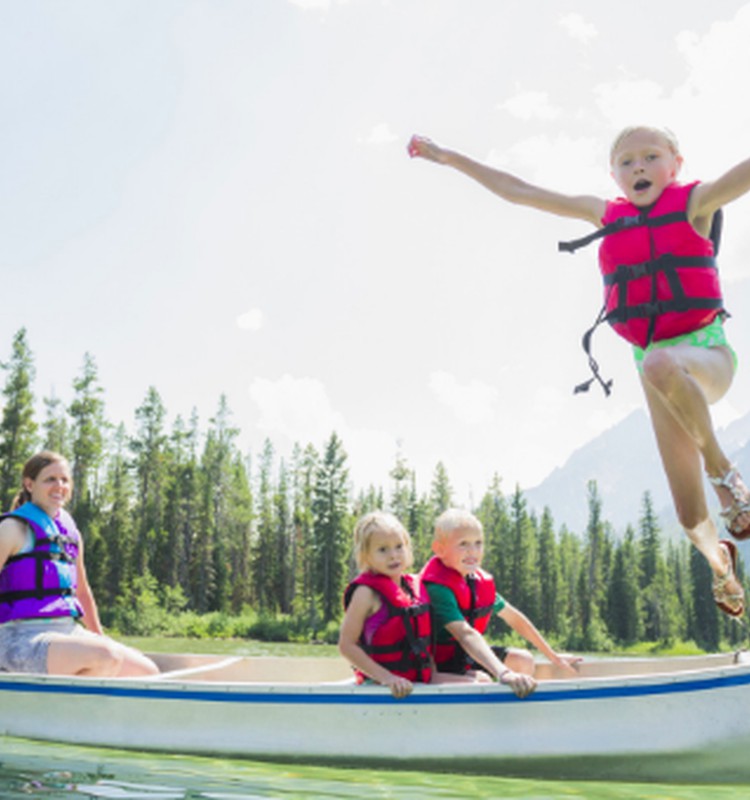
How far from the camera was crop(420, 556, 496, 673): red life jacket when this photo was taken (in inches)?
197

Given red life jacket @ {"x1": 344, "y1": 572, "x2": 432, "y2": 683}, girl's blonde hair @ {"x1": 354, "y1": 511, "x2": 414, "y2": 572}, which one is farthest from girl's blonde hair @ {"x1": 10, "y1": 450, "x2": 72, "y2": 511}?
red life jacket @ {"x1": 344, "y1": 572, "x2": 432, "y2": 683}

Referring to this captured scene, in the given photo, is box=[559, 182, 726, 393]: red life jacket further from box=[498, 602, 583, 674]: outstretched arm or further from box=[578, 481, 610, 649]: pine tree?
box=[578, 481, 610, 649]: pine tree

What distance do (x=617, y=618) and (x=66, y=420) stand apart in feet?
152

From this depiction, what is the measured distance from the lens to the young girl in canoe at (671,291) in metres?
3.51

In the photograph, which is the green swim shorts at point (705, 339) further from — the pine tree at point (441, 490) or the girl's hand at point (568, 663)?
the pine tree at point (441, 490)

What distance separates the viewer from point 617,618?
229 ft

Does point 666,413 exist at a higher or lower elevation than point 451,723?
higher

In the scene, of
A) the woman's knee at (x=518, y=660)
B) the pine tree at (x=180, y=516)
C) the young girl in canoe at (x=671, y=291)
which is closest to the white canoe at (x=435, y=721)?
the woman's knee at (x=518, y=660)

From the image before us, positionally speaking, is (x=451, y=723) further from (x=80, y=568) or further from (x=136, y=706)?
(x=80, y=568)

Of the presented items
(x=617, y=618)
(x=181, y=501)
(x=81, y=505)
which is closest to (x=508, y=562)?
(x=617, y=618)

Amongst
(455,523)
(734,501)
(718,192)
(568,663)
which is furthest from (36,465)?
(718,192)

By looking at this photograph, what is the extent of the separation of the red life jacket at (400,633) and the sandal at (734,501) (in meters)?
1.90

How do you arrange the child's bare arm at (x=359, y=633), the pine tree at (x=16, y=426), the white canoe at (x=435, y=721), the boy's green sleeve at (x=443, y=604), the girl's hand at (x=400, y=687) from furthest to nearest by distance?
1. the pine tree at (x=16, y=426)
2. the boy's green sleeve at (x=443, y=604)
3. the child's bare arm at (x=359, y=633)
4. the girl's hand at (x=400, y=687)
5. the white canoe at (x=435, y=721)

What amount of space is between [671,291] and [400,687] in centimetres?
247
